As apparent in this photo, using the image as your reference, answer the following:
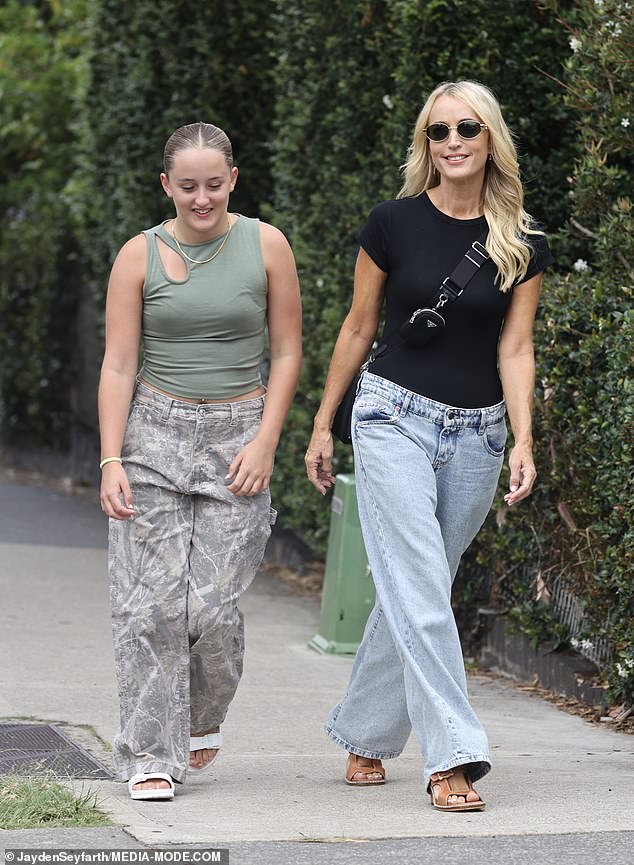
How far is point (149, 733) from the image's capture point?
167 inches

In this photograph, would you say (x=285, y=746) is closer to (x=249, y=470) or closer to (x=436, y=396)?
(x=249, y=470)

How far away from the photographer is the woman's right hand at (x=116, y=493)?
4.15 metres

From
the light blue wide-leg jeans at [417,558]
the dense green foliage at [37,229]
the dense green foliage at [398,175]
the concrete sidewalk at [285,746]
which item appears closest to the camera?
the concrete sidewalk at [285,746]

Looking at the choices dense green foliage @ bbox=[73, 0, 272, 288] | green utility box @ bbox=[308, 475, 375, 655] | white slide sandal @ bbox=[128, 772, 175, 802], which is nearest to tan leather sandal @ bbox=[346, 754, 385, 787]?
white slide sandal @ bbox=[128, 772, 175, 802]

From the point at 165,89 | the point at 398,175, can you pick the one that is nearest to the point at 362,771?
the point at 398,175

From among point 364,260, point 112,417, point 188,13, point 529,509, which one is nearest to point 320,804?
point 112,417

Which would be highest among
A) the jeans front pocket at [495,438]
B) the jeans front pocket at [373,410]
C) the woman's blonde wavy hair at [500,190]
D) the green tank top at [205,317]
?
the woman's blonde wavy hair at [500,190]

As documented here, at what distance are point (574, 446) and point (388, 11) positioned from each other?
239 cm

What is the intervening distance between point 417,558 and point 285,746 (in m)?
1.24

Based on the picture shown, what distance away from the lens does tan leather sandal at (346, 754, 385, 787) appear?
446 centimetres

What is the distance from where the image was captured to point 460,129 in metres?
4.26

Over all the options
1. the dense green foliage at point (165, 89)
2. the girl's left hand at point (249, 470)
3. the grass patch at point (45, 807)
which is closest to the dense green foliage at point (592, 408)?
the girl's left hand at point (249, 470)

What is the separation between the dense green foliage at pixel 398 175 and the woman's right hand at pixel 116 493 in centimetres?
170

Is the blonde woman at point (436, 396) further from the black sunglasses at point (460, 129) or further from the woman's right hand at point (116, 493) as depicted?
the woman's right hand at point (116, 493)
